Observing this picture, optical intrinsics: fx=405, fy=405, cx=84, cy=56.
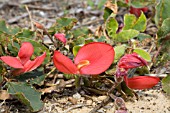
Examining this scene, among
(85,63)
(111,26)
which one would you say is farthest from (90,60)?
Answer: (111,26)

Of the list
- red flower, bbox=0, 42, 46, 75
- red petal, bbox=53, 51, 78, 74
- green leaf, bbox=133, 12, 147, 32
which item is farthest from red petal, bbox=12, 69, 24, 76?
green leaf, bbox=133, 12, 147, 32

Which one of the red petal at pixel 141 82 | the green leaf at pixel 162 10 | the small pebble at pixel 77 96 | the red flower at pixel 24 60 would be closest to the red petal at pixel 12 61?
the red flower at pixel 24 60

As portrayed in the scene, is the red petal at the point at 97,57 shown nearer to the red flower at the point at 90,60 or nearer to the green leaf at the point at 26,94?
the red flower at the point at 90,60

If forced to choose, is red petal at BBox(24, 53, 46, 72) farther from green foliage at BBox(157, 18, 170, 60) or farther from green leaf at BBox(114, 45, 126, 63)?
green foliage at BBox(157, 18, 170, 60)

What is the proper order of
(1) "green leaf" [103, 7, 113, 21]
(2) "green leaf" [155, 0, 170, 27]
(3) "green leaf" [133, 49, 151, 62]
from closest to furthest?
(3) "green leaf" [133, 49, 151, 62]
(2) "green leaf" [155, 0, 170, 27]
(1) "green leaf" [103, 7, 113, 21]

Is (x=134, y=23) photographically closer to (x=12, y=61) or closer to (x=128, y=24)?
(x=128, y=24)
